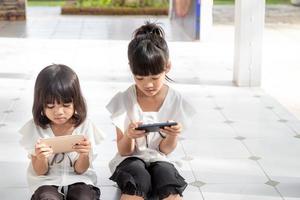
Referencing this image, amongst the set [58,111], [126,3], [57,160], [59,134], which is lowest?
[126,3]

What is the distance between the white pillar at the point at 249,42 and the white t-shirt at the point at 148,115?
139 inches

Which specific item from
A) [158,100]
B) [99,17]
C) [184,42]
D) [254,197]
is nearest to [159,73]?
[158,100]

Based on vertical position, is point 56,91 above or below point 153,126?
above

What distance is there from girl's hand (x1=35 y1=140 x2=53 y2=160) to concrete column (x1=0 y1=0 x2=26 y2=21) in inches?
451

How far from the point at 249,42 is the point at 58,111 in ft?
13.5

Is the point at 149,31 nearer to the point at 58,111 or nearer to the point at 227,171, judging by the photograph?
the point at 58,111

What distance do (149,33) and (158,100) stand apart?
36 centimetres

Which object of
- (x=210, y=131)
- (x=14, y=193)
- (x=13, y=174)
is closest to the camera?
(x=14, y=193)

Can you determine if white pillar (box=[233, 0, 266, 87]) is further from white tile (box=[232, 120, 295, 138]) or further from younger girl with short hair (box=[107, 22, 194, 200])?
younger girl with short hair (box=[107, 22, 194, 200])

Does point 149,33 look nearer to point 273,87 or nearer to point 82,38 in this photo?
point 273,87

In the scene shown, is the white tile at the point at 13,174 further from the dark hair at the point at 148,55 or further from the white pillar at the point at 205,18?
the white pillar at the point at 205,18

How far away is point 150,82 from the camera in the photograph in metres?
2.70

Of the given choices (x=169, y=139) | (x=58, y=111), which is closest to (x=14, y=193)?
(x=58, y=111)

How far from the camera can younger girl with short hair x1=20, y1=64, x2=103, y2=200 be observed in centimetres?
253
